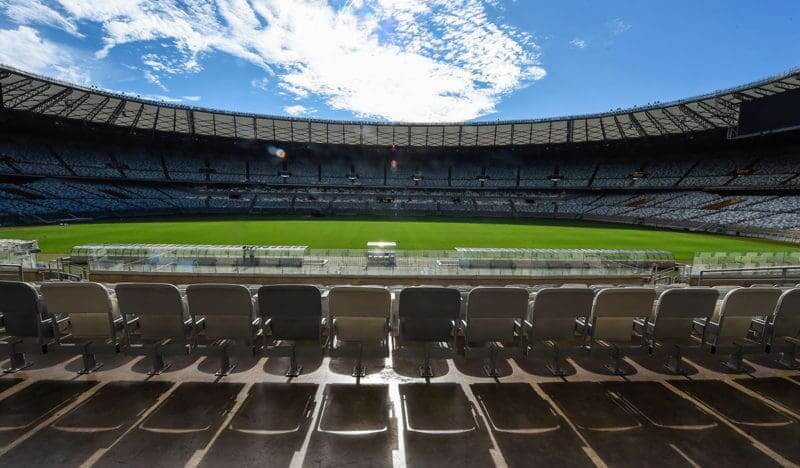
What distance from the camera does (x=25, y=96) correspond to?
42.5 m

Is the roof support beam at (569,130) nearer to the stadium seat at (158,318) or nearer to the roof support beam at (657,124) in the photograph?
the roof support beam at (657,124)

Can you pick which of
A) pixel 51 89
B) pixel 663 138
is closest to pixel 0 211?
pixel 51 89

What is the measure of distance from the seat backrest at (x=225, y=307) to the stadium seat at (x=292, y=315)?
0.18 meters

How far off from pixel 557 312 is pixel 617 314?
83 centimetres

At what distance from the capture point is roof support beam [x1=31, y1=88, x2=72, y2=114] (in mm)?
42688

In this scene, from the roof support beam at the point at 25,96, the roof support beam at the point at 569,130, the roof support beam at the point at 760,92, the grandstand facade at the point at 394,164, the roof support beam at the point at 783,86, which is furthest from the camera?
the roof support beam at the point at 569,130

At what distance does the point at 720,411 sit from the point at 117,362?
743 centimetres

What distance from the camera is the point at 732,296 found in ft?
14.6

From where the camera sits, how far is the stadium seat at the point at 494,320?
4.34 meters

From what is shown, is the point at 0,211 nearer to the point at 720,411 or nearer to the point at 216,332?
the point at 216,332

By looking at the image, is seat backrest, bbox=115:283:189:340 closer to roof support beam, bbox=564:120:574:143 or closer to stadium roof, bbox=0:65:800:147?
stadium roof, bbox=0:65:800:147

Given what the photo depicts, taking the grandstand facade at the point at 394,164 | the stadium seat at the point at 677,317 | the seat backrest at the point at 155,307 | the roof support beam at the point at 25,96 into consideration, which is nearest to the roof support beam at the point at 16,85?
the grandstand facade at the point at 394,164

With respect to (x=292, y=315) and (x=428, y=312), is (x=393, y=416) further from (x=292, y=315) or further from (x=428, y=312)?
(x=292, y=315)

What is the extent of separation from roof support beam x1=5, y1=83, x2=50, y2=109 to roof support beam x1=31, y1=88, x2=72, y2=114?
1039mm
